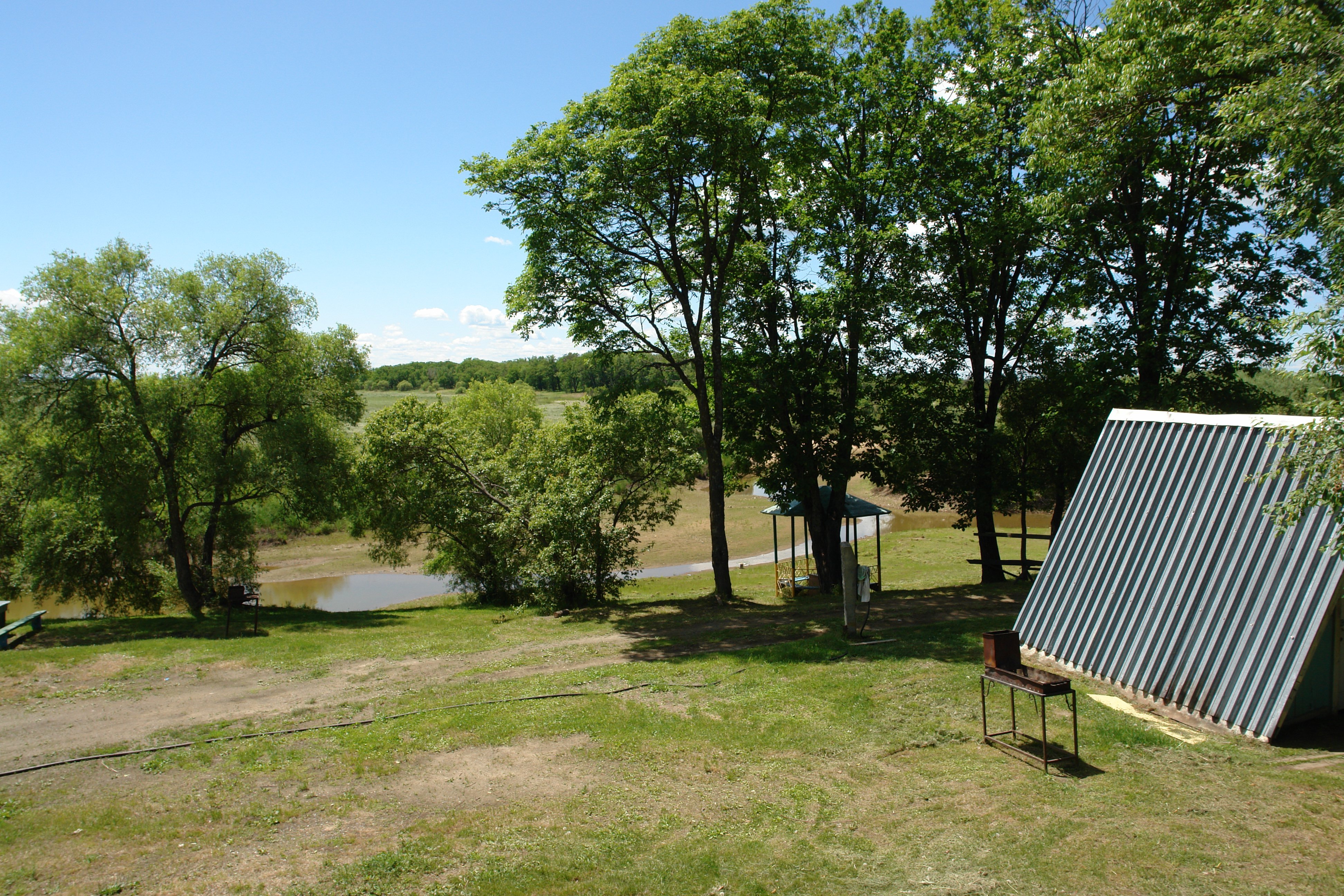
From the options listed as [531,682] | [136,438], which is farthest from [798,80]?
[136,438]

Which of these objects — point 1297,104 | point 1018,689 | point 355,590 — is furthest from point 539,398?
point 1297,104

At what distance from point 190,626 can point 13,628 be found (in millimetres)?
3444

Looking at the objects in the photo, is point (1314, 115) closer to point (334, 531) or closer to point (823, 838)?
point (823, 838)

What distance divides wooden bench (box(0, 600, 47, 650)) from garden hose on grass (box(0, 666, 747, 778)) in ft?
28.5

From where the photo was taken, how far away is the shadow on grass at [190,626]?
55.8 ft

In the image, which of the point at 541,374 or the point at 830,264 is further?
the point at 541,374

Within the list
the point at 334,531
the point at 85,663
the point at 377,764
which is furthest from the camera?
the point at 334,531

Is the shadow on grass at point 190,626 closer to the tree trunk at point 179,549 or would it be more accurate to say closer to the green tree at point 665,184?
the tree trunk at point 179,549

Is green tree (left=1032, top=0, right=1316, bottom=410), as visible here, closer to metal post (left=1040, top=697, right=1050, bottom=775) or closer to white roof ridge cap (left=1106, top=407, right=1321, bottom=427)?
white roof ridge cap (left=1106, top=407, right=1321, bottom=427)

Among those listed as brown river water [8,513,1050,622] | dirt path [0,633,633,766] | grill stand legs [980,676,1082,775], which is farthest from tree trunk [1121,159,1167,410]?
brown river water [8,513,1050,622]

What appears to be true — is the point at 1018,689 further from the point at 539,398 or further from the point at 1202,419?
the point at 539,398

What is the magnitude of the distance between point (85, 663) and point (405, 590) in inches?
850

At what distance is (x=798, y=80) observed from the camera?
59.4 ft

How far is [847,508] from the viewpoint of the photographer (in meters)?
21.2
